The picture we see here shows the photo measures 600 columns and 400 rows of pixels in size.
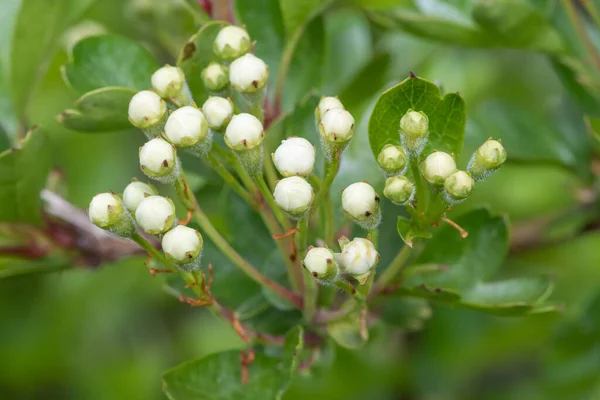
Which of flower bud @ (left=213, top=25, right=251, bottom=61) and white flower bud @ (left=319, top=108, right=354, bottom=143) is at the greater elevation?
flower bud @ (left=213, top=25, right=251, bottom=61)

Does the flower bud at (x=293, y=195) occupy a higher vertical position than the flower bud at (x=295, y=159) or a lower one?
lower

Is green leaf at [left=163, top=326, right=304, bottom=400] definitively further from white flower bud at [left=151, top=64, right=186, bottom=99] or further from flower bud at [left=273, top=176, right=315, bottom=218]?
white flower bud at [left=151, top=64, right=186, bottom=99]

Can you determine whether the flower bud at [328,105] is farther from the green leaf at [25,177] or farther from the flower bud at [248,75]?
the green leaf at [25,177]

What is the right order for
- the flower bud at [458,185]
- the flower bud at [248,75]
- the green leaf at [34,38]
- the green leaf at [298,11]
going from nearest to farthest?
the flower bud at [458,185] < the flower bud at [248,75] < the green leaf at [298,11] < the green leaf at [34,38]

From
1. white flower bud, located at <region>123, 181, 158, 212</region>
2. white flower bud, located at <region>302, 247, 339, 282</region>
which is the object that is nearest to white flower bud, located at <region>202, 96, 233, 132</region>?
white flower bud, located at <region>123, 181, 158, 212</region>

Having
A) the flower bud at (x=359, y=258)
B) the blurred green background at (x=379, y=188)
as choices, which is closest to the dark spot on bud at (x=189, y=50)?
the blurred green background at (x=379, y=188)

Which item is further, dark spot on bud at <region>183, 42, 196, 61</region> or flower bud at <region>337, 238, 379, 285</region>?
dark spot on bud at <region>183, 42, 196, 61</region>

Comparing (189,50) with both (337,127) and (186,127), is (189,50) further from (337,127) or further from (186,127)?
(337,127)

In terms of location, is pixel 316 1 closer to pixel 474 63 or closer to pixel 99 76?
pixel 99 76

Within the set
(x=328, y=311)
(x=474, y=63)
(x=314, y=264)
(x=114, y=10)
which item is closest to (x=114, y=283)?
(x=114, y=10)
